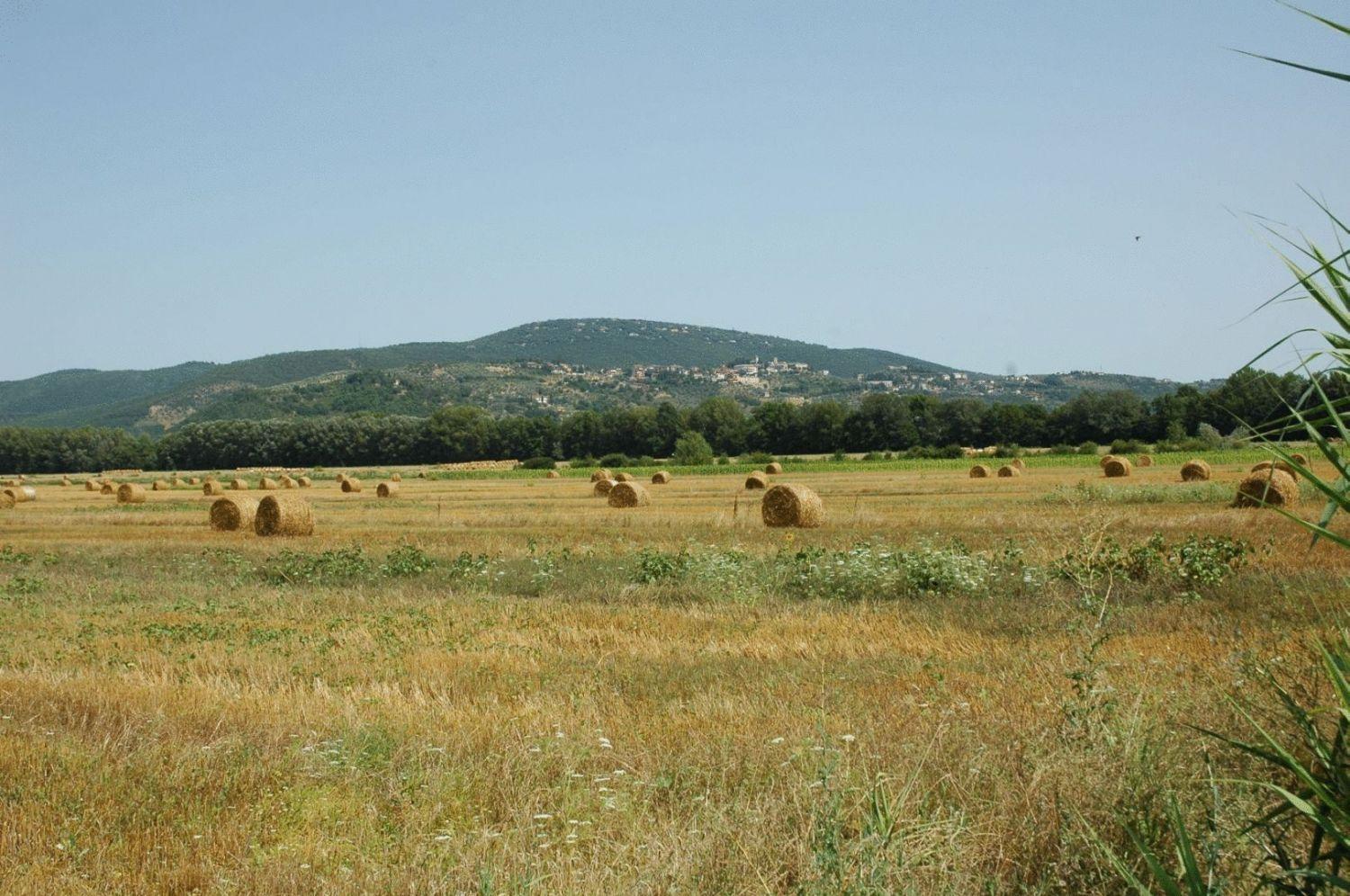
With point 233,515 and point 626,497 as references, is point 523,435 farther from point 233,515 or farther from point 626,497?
point 233,515

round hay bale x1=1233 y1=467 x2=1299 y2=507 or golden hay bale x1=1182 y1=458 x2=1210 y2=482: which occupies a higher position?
round hay bale x1=1233 y1=467 x2=1299 y2=507

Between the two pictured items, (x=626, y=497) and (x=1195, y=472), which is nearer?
(x=626, y=497)

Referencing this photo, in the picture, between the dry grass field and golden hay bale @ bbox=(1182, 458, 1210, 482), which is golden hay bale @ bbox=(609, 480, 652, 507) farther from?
the dry grass field

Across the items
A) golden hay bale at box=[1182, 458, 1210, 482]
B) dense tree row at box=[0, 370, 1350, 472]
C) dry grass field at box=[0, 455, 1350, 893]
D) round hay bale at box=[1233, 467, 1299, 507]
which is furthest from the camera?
dense tree row at box=[0, 370, 1350, 472]

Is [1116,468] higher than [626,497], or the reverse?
[1116,468]

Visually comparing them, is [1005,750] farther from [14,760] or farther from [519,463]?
[519,463]

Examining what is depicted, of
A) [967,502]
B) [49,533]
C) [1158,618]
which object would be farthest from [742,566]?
[49,533]

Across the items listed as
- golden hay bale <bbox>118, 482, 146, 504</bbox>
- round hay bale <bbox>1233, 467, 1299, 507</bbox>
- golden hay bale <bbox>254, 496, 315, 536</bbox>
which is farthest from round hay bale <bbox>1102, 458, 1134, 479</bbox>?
golden hay bale <bbox>118, 482, 146, 504</bbox>

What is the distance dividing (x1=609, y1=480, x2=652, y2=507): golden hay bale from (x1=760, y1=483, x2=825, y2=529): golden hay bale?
1178 centimetres

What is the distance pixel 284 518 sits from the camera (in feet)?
111

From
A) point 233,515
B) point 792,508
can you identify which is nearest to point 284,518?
point 233,515

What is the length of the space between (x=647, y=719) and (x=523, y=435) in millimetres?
118465

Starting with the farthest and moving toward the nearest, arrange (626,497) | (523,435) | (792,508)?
1. (523,435)
2. (626,497)
3. (792,508)

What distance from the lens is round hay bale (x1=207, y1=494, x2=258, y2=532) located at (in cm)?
3484
